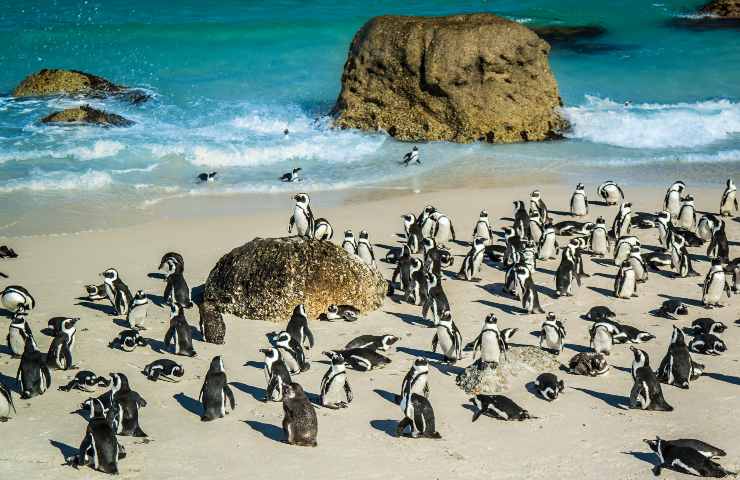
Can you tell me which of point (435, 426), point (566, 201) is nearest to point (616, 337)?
point (435, 426)

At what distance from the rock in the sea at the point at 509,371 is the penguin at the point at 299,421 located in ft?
7.02

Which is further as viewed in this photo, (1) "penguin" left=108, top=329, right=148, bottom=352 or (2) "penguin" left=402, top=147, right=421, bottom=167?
(2) "penguin" left=402, top=147, right=421, bottom=167

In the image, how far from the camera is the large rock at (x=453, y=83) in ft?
87.7

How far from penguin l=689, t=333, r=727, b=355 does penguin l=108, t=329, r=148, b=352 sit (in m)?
6.71

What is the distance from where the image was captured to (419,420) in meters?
11.3

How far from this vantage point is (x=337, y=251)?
599 inches

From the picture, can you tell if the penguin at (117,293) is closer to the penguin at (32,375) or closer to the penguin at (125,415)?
the penguin at (32,375)

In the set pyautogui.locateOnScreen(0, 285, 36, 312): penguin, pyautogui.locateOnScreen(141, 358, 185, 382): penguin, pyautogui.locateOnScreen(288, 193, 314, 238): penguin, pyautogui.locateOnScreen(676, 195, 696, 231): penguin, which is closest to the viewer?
pyautogui.locateOnScreen(141, 358, 185, 382): penguin

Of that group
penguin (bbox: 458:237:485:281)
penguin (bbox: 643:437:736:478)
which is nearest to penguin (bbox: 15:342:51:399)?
penguin (bbox: 643:437:736:478)

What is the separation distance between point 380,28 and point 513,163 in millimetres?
5616

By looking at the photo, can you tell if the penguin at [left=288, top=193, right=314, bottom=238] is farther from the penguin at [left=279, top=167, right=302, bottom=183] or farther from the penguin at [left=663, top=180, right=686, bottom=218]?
the penguin at [left=663, top=180, right=686, bottom=218]

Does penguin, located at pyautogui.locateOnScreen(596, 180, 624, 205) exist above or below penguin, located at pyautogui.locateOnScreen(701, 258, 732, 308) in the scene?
above

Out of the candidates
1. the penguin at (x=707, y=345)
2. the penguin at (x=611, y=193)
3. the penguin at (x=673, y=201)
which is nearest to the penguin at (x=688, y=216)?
the penguin at (x=673, y=201)

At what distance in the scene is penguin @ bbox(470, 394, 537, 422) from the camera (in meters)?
11.7
